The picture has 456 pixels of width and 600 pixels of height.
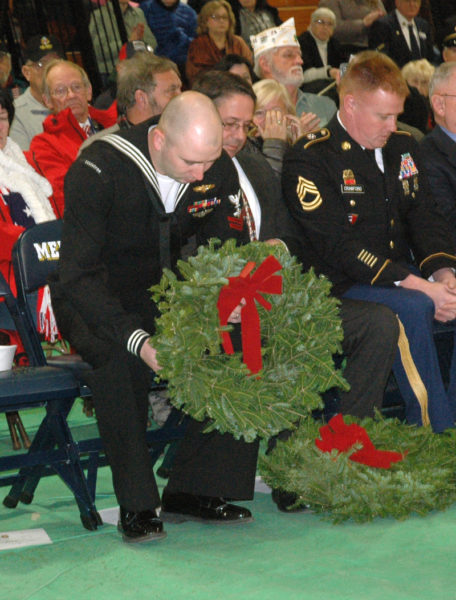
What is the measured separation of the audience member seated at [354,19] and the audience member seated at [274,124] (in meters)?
4.95

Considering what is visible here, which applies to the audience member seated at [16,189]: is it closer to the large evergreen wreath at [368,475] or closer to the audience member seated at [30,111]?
the audience member seated at [30,111]

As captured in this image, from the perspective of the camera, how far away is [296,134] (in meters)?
5.71

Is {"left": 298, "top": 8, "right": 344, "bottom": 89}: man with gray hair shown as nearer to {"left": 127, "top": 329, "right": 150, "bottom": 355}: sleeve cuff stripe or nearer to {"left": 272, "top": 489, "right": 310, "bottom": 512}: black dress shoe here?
{"left": 272, "top": 489, "right": 310, "bottom": 512}: black dress shoe

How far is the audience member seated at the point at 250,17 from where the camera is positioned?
1025 centimetres

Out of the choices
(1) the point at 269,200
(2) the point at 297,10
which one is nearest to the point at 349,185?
(1) the point at 269,200

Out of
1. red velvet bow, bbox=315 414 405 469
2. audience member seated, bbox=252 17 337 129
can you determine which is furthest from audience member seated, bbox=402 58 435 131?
red velvet bow, bbox=315 414 405 469

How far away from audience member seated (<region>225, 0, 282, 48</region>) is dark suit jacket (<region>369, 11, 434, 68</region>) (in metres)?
1.09

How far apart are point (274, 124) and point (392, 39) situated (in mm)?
5459

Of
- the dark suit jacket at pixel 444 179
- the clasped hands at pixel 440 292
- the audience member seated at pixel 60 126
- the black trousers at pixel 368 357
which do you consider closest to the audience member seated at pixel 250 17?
the audience member seated at pixel 60 126

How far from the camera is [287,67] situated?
7.05 m

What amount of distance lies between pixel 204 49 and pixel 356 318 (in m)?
5.31

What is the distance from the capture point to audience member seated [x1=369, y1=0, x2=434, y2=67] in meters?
10.3

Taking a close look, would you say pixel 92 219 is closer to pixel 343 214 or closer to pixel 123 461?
pixel 123 461

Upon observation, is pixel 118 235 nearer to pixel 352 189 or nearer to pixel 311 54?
pixel 352 189
